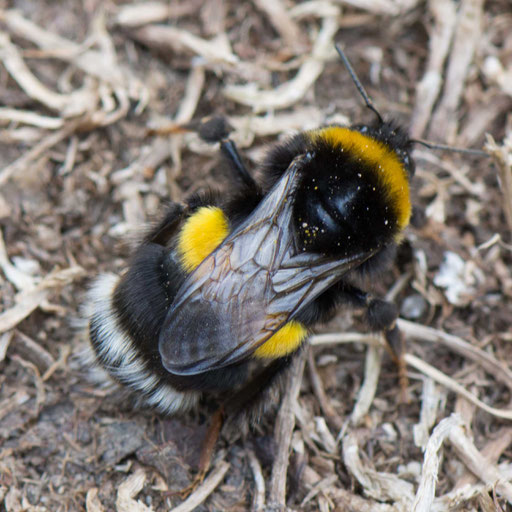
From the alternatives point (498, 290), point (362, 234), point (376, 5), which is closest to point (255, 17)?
point (376, 5)

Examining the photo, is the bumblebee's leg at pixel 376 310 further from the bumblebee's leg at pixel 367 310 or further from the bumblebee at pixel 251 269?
the bumblebee at pixel 251 269

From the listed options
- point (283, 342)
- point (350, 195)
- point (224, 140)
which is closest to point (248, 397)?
point (283, 342)

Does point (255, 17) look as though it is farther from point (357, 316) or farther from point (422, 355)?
point (422, 355)


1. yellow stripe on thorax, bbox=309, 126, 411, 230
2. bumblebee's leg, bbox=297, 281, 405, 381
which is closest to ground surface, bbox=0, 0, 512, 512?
bumblebee's leg, bbox=297, 281, 405, 381

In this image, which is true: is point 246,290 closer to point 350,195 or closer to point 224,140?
point 350,195

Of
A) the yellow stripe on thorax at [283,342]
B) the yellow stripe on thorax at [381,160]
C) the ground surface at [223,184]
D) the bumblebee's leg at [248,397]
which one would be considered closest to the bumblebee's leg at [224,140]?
the ground surface at [223,184]

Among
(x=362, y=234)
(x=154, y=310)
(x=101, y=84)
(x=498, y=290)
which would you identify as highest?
(x=101, y=84)
